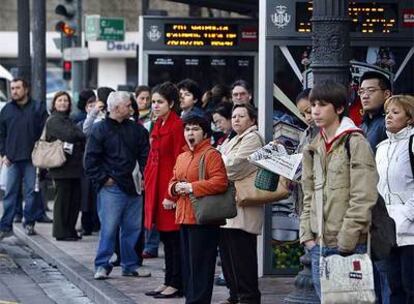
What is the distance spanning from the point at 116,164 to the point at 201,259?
7.86 ft

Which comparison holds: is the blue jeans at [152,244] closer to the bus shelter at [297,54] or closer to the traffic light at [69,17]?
the bus shelter at [297,54]

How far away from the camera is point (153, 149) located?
453 inches

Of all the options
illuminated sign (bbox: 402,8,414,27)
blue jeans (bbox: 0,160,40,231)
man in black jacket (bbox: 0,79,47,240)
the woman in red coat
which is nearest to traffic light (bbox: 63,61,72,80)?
man in black jacket (bbox: 0,79,47,240)

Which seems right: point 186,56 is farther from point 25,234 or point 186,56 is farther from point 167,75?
point 25,234

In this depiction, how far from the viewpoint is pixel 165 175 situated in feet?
37.4

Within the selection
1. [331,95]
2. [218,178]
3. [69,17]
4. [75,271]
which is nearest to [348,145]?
[331,95]

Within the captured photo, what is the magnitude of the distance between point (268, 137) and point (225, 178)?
2.11 m

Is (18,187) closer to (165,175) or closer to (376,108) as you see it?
(165,175)

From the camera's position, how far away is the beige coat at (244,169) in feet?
34.5

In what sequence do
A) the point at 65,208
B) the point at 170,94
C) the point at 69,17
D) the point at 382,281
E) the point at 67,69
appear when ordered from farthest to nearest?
the point at 67,69
the point at 69,17
the point at 65,208
the point at 170,94
the point at 382,281

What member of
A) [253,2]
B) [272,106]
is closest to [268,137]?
[272,106]

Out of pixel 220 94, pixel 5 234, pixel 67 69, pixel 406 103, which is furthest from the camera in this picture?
pixel 67 69

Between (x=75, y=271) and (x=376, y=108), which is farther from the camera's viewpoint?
(x=75, y=271)

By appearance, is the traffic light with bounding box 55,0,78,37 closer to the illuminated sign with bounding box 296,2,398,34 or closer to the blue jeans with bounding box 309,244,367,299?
the illuminated sign with bounding box 296,2,398,34
